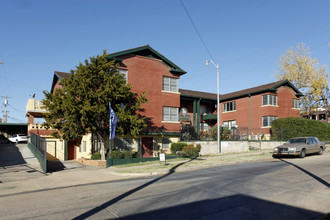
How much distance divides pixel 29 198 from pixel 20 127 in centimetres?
5504

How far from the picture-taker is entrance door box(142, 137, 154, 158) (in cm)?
2717

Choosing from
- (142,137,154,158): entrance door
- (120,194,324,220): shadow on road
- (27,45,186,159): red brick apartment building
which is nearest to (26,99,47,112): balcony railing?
(27,45,186,159): red brick apartment building

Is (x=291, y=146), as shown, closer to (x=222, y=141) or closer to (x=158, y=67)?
(x=222, y=141)

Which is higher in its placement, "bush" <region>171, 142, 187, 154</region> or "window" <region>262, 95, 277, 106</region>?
"window" <region>262, 95, 277, 106</region>

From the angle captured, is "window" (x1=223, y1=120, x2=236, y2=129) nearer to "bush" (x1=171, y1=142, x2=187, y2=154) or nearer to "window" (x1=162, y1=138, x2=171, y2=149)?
"window" (x1=162, y1=138, x2=171, y2=149)

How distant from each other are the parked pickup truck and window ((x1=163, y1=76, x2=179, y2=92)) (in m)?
12.6

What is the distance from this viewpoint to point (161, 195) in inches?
374

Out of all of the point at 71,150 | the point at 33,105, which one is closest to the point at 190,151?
the point at 71,150

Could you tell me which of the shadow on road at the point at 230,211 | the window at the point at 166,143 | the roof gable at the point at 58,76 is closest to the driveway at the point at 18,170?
the roof gable at the point at 58,76

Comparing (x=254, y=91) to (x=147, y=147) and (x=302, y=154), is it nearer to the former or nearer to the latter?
(x=147, y=147)

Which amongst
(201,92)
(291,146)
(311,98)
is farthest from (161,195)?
(311,98)

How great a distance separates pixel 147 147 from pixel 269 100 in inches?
711

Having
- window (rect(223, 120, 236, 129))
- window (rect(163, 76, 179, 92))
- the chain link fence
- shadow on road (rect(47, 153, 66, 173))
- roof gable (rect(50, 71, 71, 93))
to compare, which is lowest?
shadow on road (rect(47, 153, 66, 173))

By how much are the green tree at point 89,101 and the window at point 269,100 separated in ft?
66.5
